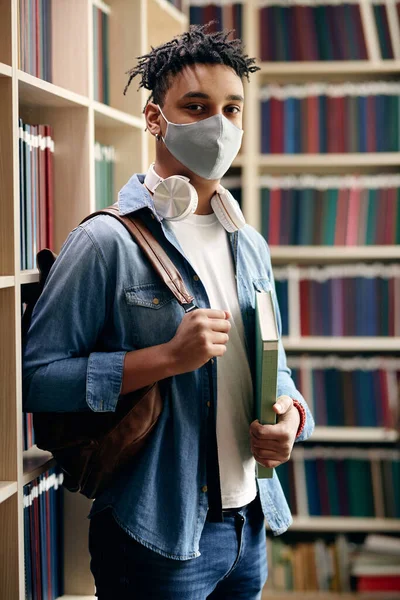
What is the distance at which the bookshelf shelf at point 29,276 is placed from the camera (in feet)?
4.25

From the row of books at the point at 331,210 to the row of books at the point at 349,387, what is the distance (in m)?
0.47

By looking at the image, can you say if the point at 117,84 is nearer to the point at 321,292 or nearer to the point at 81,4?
the point at 81,4

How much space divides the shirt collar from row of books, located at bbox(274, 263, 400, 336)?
1.62 metres

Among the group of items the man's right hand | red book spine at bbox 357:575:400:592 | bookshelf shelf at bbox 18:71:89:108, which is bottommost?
red book spine at bbox 357:575:400:592

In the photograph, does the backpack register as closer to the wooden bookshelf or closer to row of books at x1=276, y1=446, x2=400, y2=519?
the wooden bookshelf

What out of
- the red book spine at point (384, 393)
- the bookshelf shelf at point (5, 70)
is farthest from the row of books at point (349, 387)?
the bookshelf shelf at point (5, 70)

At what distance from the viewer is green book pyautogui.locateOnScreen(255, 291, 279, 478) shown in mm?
1155

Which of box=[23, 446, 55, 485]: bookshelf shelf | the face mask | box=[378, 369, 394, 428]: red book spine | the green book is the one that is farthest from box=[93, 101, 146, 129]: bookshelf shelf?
box=[378, 369, 394, 428]: red book spine

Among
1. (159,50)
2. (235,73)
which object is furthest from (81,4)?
(235,73)

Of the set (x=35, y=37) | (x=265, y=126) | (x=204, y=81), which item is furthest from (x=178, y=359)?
(x=265, y=126)

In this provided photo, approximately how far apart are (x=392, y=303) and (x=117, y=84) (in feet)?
4.72

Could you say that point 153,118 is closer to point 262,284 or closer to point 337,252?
point 262,284

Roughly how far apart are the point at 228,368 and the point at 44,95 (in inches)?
25.5

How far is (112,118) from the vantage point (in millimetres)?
1765
